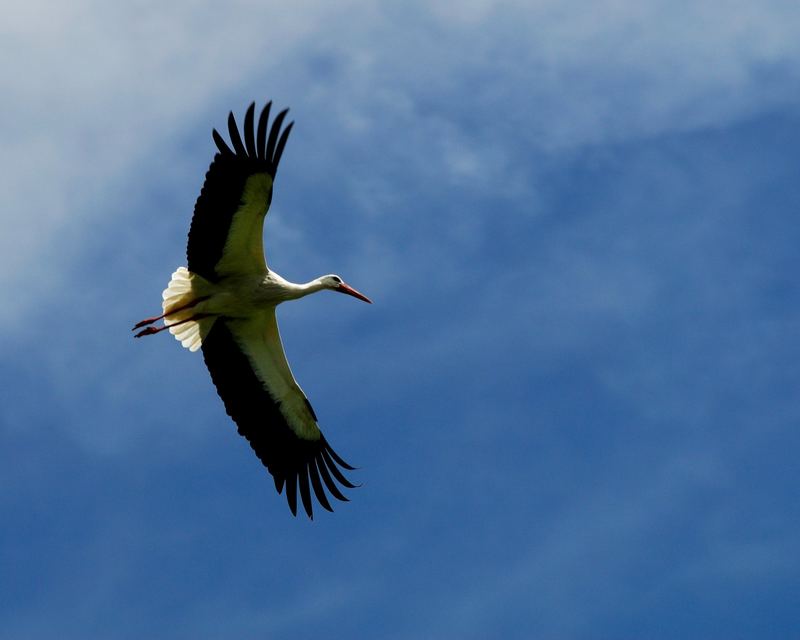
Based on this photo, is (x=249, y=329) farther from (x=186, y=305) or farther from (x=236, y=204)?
(x=236, y=204)

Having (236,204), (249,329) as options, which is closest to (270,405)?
(249,329)

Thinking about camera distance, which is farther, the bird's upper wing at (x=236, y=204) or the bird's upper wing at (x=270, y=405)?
the bird's upper wing at (x=270, y=405)

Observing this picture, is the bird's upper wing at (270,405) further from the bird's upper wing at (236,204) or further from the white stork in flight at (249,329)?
the bird's upper wing at (236,204)

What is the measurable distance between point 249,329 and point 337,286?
1201mm

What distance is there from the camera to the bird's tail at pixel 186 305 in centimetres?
1552

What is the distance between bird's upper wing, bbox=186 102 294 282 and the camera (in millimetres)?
14438

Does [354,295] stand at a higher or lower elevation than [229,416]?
higher

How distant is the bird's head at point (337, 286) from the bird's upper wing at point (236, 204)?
3.66 feet

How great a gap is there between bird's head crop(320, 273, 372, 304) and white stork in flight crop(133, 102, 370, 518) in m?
0.01

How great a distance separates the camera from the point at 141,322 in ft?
51.5

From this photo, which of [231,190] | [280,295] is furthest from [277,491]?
[231,190]

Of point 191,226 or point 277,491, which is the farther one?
point 277,491

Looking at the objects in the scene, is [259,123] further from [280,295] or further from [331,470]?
[331,470]

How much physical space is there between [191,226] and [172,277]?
0.85 m
